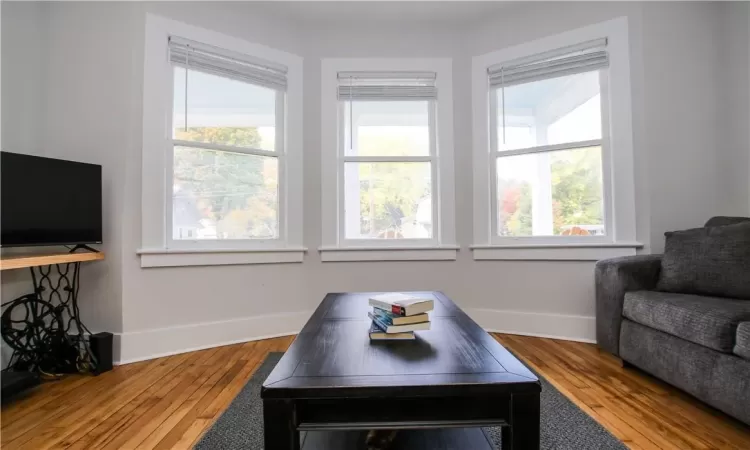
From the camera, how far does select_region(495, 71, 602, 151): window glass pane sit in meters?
2.74

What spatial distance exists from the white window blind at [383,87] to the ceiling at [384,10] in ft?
1.47

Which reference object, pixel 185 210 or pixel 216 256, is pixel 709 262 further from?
pixel 185 210

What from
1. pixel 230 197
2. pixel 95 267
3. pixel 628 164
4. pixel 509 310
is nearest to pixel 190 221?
pixel 230 197

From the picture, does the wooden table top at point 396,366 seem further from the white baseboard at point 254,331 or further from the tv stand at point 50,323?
the tv stand at point 50,323

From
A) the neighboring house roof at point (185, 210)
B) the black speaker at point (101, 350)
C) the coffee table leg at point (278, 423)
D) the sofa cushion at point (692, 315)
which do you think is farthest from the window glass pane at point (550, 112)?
the black speaker at point (101, 350)

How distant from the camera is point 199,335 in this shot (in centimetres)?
256

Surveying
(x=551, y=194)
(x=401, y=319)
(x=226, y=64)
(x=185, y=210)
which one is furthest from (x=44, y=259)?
(x=551, y=194)

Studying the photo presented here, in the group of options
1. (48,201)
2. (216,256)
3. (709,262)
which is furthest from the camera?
(216,256)

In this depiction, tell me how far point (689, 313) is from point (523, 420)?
132 cm

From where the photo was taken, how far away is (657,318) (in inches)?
69.9

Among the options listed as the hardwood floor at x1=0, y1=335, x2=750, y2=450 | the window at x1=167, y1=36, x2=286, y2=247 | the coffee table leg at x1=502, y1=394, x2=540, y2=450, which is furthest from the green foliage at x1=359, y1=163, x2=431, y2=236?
the coffee table leg at x1=502, y1=394, x2=540, y2=450

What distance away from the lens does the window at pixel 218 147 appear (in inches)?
96.8

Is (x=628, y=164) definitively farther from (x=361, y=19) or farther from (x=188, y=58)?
(x=188, y=58)

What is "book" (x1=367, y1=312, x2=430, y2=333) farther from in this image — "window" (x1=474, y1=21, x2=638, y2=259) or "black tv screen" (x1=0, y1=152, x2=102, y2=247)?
"black tv screen" (x1=0, y1=152, x2=102, y2=247)
